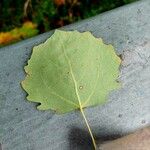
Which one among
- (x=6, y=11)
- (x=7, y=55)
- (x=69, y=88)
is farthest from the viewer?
(x=6, y=11)

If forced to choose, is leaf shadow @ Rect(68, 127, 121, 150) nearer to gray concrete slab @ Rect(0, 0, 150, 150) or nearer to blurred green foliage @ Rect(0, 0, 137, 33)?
gray concrete slab @ Rect(0, 0, 150, 150)

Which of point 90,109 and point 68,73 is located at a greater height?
point 68,73

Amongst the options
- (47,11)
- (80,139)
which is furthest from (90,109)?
(47,11)

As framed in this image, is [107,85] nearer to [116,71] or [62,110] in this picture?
[116,71]

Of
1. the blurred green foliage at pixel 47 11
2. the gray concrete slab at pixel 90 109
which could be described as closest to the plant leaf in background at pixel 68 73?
the gray concrete slab at pixel 90 109

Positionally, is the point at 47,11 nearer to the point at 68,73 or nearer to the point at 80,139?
the point at 68,73

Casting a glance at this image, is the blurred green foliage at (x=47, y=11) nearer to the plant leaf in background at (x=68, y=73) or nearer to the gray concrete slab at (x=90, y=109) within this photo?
the gray concrete slab at (x=90, y=109)

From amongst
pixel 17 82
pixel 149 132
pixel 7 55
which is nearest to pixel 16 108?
pixel 17 82
